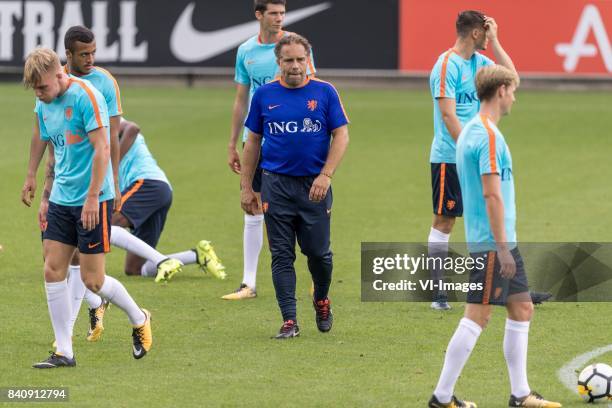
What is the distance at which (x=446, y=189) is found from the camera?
32.6ft

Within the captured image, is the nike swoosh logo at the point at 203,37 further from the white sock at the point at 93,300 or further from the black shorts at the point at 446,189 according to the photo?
the white sock at the point at 93,300

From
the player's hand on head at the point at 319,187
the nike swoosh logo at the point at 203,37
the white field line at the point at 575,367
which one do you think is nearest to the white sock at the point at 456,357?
the white field line at the point at 575,367

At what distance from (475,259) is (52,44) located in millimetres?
21073

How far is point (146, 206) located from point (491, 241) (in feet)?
17.9

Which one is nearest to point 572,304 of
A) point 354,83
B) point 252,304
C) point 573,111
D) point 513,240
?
point 252,304

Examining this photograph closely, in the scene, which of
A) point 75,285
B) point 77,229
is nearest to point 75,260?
point 75,285

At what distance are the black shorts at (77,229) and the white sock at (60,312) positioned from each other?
277 mm

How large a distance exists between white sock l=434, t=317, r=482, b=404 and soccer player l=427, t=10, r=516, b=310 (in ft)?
9.18

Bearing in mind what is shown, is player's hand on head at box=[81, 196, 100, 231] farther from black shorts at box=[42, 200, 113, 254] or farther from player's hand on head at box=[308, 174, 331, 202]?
player's hand on head at box=[308, 174, 331, 202]

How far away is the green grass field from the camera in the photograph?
771 centimetres

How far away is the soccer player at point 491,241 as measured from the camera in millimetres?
6820

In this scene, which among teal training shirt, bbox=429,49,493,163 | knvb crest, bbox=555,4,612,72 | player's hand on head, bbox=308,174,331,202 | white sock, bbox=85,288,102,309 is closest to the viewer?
player's hand on head, bbox=308,174,331,202

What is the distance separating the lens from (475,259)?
702cm

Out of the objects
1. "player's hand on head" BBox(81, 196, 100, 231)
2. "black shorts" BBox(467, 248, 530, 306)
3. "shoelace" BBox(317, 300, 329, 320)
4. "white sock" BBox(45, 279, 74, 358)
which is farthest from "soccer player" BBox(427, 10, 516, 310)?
"white sock" BBox(45, 279, 74, 358)
